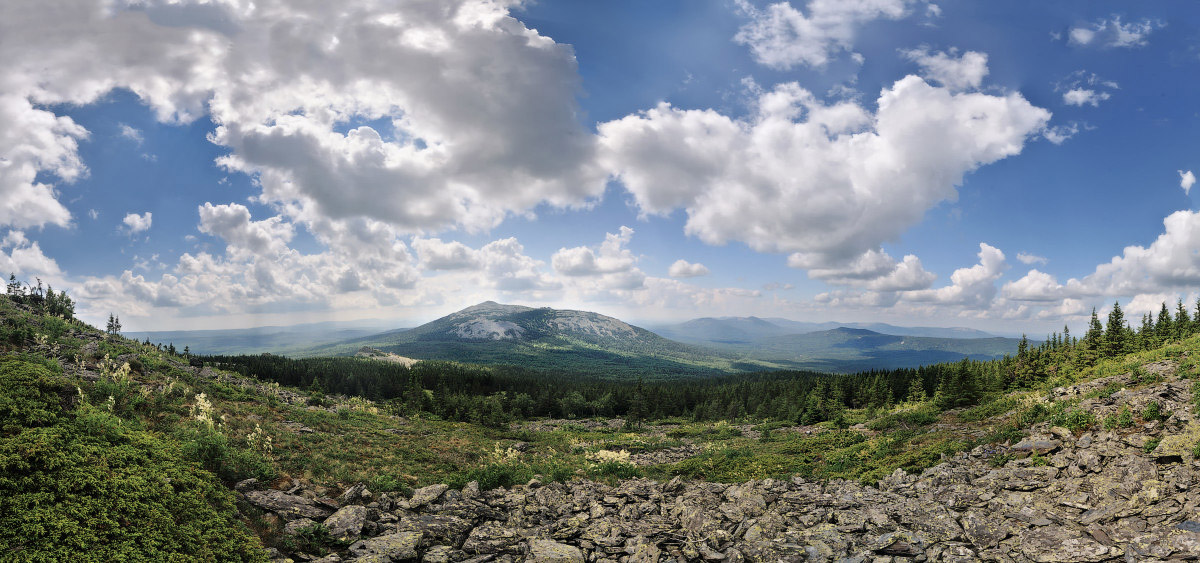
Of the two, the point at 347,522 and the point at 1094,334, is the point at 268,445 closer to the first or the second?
the point at 347,522

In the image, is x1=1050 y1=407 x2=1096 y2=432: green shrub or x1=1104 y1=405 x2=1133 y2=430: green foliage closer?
x1=1104 y1=405 x2=1133 y2=430: green foliage

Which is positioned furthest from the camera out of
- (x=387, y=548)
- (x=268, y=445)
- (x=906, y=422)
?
(x=906, y=422)

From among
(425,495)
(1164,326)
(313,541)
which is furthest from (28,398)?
(1164,326)

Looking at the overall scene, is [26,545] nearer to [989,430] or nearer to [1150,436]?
[1150,436]

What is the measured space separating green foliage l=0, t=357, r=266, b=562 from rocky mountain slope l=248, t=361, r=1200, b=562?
219cm

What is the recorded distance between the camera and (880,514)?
16406 mm

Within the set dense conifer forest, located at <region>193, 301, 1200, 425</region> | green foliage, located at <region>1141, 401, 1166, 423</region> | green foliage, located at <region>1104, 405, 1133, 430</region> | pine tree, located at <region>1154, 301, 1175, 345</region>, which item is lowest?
dense conifer forest, located at <region>193, 301, 1200, 425</region>

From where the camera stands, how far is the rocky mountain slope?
42.8ft

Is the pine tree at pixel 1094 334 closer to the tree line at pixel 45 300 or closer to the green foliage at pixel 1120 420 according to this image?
the green foliage at pixel 1120 420

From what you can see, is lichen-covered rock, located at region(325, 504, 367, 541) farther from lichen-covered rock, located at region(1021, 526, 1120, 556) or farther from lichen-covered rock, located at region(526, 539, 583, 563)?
lichen-covered rock, located at region(1021, 526, 1120, 556)

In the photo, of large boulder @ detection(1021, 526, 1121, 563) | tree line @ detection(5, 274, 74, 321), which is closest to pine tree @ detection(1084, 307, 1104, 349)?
large boulder @ detection(1021, 526, 1121, 563)

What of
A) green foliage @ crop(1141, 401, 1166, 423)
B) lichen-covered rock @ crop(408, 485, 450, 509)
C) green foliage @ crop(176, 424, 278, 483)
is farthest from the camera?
lichen-covered rock @ crop(408, 485, 450, 509)

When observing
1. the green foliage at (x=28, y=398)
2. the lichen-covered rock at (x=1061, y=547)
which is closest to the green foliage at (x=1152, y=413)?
the lichen-covered rock at (x=1061, y=547)

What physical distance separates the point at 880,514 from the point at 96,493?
84.0 feet
